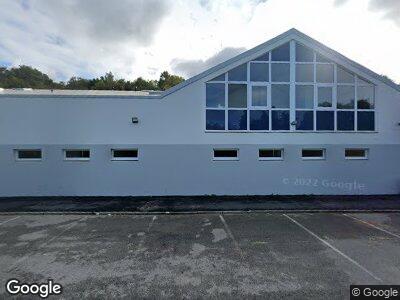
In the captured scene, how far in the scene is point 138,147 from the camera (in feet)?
44.6

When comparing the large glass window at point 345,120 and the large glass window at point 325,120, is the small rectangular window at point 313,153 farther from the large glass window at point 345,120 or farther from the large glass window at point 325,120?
the large glass window at point 345,120

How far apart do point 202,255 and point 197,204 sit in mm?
5255

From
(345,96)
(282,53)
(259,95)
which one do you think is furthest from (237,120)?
(345,96)

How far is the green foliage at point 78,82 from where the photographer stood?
53.0m

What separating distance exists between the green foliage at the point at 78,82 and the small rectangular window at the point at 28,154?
36331 millimetres

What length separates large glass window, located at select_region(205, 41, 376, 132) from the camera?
13844 mm

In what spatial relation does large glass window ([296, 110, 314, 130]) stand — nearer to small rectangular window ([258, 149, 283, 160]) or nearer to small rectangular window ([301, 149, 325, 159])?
small rectangular window ([301, 149, 325, 159])

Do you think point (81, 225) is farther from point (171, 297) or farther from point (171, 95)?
point (171, 95)

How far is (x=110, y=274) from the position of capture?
553 cm

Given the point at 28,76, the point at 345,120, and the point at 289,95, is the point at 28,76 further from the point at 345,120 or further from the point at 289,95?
the point at 345,120

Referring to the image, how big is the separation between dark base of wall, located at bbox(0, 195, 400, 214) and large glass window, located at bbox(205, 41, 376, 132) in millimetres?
3380

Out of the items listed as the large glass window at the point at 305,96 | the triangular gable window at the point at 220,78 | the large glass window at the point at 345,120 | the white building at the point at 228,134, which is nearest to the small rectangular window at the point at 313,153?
the white building at the point at 228,134

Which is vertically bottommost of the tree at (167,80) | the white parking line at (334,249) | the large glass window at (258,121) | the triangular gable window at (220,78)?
the white parking line at (334,249)

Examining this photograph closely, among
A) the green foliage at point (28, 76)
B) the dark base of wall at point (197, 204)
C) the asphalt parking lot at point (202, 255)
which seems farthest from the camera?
the green foliage at point (28, 76)
